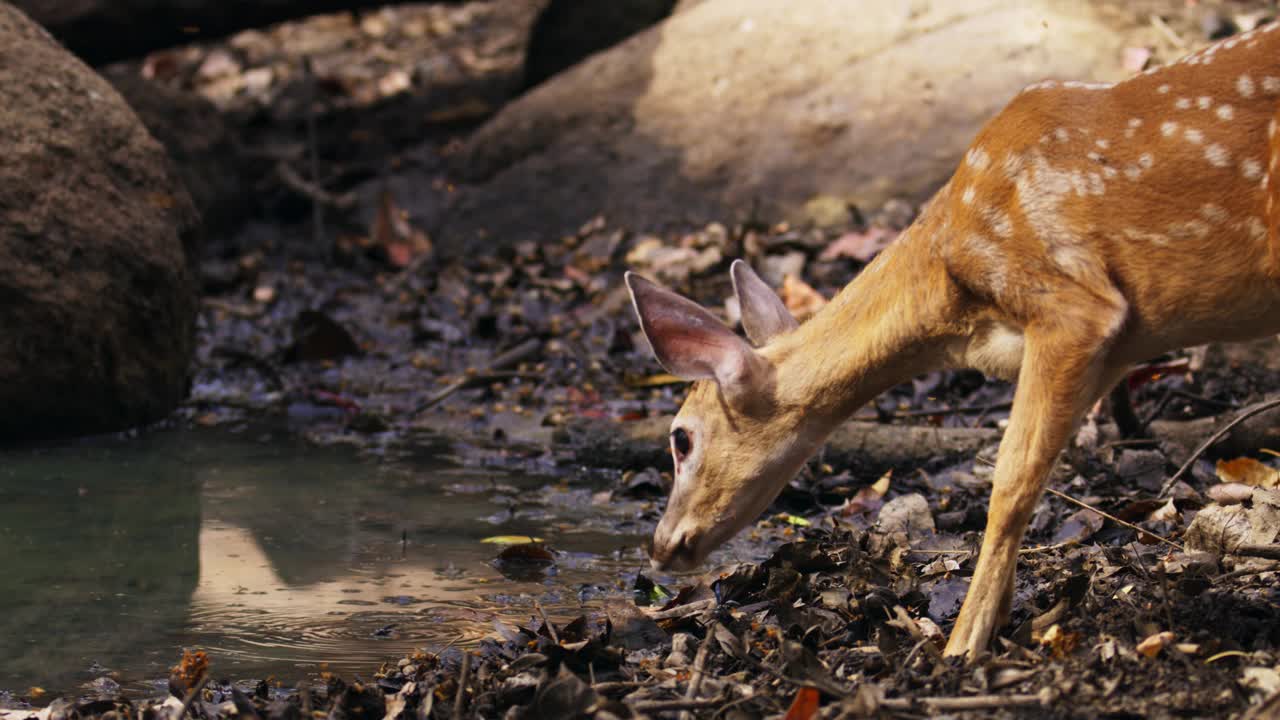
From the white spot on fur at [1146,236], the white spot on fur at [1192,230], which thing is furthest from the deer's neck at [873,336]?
the white spot on fur at [1192,230]

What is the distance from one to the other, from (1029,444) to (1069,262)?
0.48m

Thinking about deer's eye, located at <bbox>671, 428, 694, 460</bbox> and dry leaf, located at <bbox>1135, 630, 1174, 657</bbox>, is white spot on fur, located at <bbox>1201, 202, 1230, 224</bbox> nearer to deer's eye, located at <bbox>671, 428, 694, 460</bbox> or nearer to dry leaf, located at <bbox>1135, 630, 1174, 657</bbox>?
dry leaf, located at <bbox>1135, 630, 1174, 657</bbox>

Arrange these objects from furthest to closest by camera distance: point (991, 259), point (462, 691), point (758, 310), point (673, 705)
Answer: point (758, 310) < point (991, 259) < point (462, 691) < point (673, 705)

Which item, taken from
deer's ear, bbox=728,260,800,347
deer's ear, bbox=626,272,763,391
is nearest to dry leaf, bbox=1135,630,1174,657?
deer's ear, bbox=626,272,763,391

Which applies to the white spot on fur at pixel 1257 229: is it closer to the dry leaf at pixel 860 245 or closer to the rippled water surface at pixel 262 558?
the rippled water surface at pixel 262 558

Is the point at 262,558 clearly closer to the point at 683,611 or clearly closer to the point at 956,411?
the point at 683,611

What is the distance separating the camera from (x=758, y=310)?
4.34 meters

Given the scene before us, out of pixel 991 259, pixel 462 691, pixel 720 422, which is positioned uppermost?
pixel 991 259

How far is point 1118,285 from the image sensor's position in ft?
11.8

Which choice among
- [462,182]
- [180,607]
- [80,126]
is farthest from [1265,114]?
[462,182]

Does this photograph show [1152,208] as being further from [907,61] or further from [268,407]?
[907,61]

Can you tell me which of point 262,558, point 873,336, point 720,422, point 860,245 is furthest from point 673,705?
point 860,245

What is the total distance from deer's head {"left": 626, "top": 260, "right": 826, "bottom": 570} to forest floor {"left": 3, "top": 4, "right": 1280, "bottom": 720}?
18 cm

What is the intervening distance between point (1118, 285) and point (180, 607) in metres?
3.04
